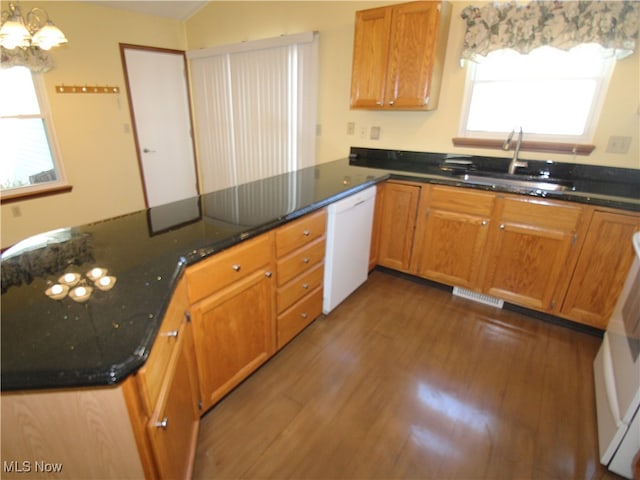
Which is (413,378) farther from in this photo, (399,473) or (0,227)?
(0,227)

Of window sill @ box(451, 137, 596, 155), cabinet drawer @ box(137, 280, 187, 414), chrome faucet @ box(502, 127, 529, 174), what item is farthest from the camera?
chrome faucet @ box(502, 127, 529, 174)

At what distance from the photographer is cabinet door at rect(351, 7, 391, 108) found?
252 cm

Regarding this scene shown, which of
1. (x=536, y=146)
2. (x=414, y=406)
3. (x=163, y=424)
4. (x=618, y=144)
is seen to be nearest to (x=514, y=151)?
(x=536, y=146)

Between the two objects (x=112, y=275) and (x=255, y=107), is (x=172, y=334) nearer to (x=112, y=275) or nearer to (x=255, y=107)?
(x=112, y=275)

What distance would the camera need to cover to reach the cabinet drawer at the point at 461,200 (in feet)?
7.47

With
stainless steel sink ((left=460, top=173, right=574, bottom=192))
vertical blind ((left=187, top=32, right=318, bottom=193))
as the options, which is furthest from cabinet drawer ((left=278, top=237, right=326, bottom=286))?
vertical blind ((left=187, top=32, right=318, bottom=193))

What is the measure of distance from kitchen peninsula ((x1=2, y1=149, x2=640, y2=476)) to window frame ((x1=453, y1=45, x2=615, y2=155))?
42cm

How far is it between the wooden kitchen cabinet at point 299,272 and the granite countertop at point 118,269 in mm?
118

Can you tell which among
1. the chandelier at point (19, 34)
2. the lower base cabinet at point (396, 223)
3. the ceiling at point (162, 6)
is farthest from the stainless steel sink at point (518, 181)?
the ceiling at point (162, 6)

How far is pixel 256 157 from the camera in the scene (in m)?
4.07

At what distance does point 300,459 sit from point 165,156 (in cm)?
411

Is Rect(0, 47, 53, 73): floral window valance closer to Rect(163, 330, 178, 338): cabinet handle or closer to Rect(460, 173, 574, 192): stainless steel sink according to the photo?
Rect(163, 330, 178, 338): cabinet handle

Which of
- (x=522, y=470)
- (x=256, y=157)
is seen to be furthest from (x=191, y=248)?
(x=256, y=157)

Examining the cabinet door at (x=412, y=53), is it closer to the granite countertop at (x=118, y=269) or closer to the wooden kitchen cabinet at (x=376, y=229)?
the wooden kitchen cabinet at (x=376, y=229)
